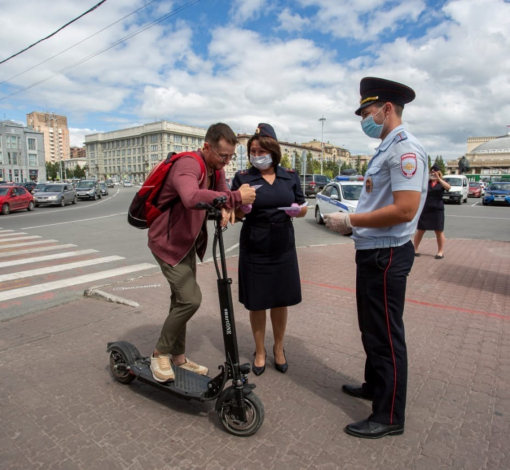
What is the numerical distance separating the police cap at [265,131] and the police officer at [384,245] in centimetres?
76

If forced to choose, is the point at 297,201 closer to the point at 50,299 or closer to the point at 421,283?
the point at 421,283

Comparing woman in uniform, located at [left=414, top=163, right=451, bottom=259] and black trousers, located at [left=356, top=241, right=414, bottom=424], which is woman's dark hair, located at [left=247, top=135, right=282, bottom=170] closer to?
black trousers, located at [left=356, top=241, right=414, bottom=424]

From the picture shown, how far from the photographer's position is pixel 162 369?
2791 mm

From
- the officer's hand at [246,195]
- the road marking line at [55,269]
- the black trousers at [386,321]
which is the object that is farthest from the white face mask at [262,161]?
the road marking line at [55,269]

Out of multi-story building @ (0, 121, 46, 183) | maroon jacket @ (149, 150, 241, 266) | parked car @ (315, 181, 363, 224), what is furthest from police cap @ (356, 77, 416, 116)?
multi-story building @ (0, 121, 46, 183)

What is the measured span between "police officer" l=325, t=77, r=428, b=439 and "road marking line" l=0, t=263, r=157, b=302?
5.24 metres

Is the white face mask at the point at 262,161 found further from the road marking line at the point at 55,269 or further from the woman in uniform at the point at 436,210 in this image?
the woman in uniform at the point at 436,210

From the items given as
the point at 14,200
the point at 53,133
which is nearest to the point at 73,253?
the point at 14,200

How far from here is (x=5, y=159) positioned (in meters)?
74.9

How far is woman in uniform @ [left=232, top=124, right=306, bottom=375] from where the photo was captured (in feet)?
9.92

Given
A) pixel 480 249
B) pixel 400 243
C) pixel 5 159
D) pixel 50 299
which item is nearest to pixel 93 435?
pixel 400 243

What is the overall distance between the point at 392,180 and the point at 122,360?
2.37m

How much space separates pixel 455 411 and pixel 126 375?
239 cm

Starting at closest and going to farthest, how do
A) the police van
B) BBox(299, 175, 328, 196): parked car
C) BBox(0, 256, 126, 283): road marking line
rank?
BBox(0, 256, 126, 283): road marking line → the police van → BBox(299, 175, 328, 196): parked car
